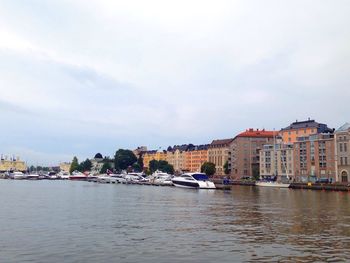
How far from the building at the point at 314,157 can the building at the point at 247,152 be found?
123 ft

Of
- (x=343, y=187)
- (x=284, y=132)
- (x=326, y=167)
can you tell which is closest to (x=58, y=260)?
(x=343, y=187)

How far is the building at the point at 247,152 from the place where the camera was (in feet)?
607

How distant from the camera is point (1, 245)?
25625 mm

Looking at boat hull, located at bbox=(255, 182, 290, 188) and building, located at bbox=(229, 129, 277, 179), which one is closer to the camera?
boat hull, located at bbox=(255, 182, 290, 188)

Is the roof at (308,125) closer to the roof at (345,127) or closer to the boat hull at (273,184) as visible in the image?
the roof at (345,127)

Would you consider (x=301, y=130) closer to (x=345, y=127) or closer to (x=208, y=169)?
(x=345, y=127)

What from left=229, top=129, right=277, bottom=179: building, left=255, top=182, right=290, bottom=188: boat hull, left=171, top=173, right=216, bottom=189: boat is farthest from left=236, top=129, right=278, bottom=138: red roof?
left=171, top=173, right=216, bottom=189: boat

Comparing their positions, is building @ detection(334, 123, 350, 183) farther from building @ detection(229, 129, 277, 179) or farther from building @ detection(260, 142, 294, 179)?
building @ detection(229, 129, 277, 179)

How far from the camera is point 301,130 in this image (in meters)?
156

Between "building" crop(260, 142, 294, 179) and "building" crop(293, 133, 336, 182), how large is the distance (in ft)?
11.2

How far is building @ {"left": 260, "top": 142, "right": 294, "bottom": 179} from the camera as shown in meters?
152

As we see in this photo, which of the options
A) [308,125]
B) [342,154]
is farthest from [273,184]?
[308,125]

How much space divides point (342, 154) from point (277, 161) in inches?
1279

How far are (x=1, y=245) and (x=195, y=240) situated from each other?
11.5 meters
